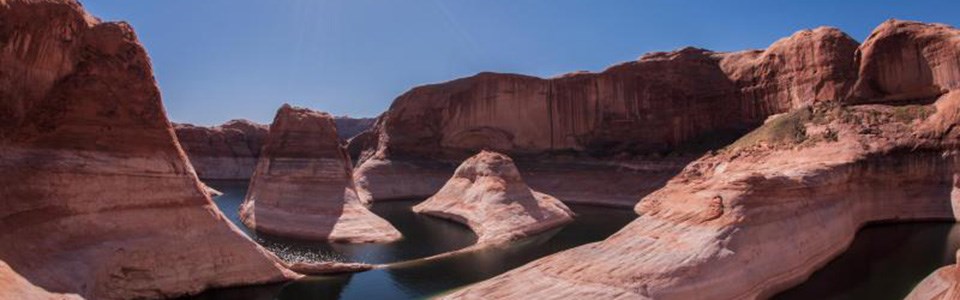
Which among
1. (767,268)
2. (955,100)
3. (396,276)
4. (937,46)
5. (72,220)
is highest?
(937,46)

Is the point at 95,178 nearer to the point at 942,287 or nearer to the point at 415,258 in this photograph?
the point at 415,258

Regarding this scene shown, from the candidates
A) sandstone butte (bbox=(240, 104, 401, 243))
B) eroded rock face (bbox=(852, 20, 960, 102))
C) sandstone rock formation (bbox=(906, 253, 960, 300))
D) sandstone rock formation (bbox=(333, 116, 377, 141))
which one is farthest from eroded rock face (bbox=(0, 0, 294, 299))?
sandstone rock formation (bbox=(333, 116, 377, 141))

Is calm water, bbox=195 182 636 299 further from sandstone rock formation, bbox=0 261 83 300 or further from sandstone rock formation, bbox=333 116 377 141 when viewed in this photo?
sandstone rock formation, bbox=333 116 377 141

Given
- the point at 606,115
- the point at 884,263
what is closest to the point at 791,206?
the point at 884,263

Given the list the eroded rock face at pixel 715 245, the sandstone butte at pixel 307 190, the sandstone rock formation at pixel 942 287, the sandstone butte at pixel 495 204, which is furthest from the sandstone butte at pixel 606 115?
the sandstone rock formation at pixel 942 287

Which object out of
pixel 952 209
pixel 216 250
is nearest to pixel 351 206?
pixel 216 250

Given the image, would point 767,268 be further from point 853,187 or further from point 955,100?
point 955,100
